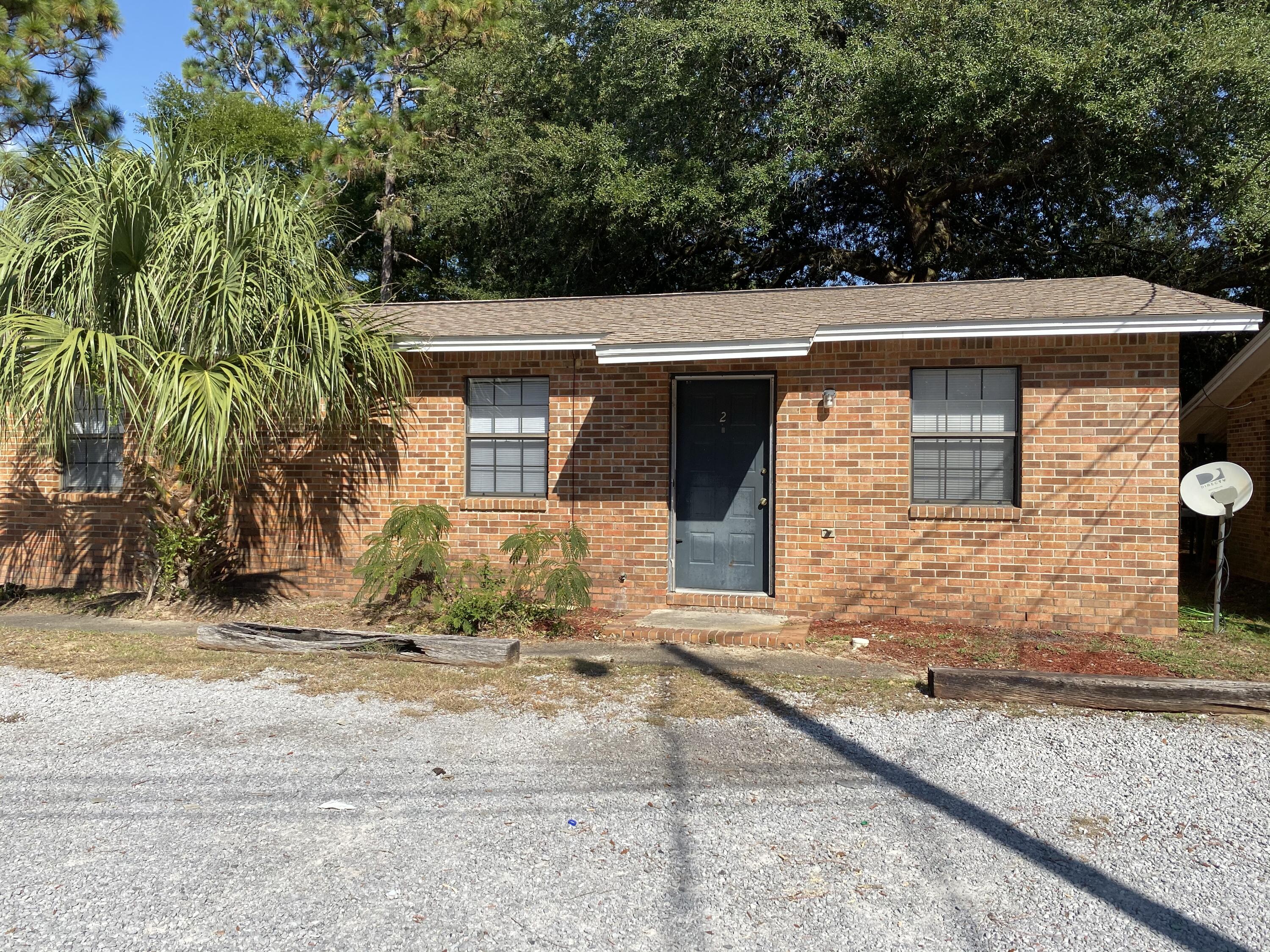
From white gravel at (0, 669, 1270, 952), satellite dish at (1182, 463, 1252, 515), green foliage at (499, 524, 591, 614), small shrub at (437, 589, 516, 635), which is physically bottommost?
white gravel at (0, 669, 1270, 952)

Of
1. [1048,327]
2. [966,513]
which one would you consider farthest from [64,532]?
[1048,327]

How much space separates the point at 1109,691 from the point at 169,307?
308 inches

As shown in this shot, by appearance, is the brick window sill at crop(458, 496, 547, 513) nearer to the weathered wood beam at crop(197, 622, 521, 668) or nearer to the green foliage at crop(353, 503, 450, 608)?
the green foliage at crop(353, 503, 450, 608)

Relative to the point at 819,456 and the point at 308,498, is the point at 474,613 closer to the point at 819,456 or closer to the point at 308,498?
the point at 308,498

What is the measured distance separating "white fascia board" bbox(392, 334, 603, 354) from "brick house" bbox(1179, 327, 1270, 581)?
7.54 m

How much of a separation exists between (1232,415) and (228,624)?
1288cm

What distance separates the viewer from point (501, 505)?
906 centimetres

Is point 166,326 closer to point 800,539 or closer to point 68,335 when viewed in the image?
point 68,335

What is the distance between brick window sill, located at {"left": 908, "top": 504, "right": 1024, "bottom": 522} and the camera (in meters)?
7.98

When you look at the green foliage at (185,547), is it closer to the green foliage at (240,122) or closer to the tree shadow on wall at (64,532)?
the tree shadow on wall at (64,532)

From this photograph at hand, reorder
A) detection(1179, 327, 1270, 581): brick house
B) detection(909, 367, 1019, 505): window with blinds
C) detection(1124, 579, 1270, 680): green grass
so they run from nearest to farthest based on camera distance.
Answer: detection(1124, 579, 1270, 680): green grass → detection(909, 367, 1019, 505): window with blinds → detection(1179, 327, 1270, 581): brick house

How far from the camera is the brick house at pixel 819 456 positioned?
25.5 ft

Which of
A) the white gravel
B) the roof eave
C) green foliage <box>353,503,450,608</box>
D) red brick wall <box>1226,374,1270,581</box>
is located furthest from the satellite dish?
green foliage <box>353,503,450,608</box>

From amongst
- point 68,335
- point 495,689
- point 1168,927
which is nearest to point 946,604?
point 495,689
